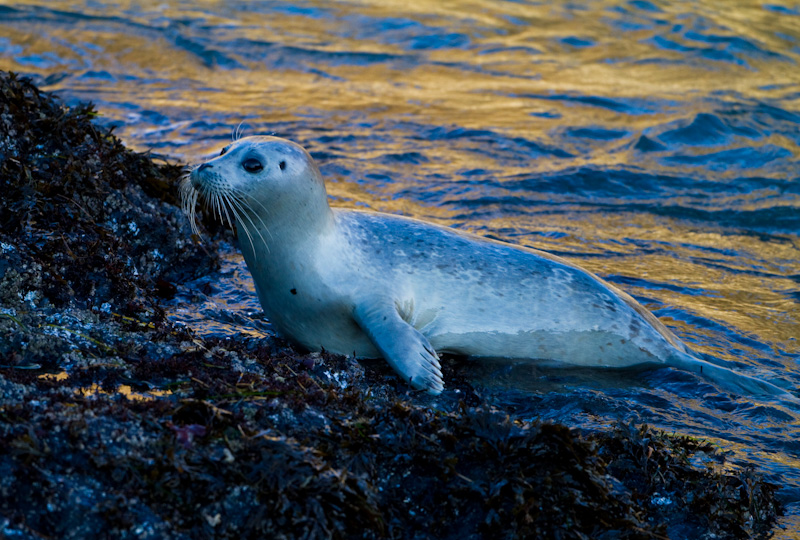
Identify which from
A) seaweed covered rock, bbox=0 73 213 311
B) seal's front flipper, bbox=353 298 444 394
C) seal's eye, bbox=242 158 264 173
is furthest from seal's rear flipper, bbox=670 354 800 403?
seaweed covered rock, bbox=0 73 213 311

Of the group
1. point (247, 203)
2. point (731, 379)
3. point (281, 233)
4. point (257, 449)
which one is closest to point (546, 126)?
point (731, 379)

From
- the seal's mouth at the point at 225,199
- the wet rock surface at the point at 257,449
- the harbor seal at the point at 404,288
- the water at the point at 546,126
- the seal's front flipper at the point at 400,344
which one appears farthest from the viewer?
the water at the point at 546,126

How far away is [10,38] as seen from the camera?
1201 centimetres

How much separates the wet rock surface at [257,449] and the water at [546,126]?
53 cm

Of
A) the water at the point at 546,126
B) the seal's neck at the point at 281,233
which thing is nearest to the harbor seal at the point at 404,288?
the seal's neck at the point at 281,233

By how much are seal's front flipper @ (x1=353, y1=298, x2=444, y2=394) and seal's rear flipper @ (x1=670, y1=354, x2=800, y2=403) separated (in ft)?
5.00

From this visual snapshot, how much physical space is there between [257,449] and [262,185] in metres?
1.79

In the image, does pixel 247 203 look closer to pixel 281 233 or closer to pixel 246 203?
pixel 246 203

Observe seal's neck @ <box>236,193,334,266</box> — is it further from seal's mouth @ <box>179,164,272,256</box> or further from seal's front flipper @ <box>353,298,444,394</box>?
seal's front flipper @ <box>353,298,444,394</box>

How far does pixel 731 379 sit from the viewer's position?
4.80m

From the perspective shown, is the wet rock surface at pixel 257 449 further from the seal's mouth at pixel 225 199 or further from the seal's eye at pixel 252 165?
the seal's eye at pixel 252 165

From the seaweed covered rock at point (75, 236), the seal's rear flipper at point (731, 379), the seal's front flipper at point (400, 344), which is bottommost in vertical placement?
the seal's rear flipper at point (731, 379)

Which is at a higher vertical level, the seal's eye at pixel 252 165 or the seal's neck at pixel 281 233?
the seal's eye at pixel 252 165

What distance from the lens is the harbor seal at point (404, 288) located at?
4.39 meters
